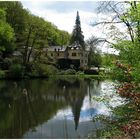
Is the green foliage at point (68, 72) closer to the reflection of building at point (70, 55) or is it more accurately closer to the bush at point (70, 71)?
the bush at point (70, 71)

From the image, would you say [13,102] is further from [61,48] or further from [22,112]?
[61,48]

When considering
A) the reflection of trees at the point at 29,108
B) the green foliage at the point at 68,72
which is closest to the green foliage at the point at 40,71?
the green foliage at the point at 68,72

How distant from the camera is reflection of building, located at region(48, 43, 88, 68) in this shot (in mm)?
77075

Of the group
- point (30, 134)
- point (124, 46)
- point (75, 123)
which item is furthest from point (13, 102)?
point (124, 46)

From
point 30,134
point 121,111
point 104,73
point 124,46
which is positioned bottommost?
point 30,134

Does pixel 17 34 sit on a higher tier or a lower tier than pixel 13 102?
higher

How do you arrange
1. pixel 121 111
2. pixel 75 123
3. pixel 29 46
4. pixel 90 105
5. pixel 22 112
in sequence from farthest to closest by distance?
pixel 29 46 < pixel 90 105 < pixel 22 112 < pixel 75 123 < pixel 121 111

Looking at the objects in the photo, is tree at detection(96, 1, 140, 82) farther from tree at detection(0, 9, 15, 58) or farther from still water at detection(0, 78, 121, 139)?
tree at detection(0, 9, 15, 58)

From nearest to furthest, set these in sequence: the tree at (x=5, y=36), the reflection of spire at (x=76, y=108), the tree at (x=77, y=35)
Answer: the reflection of spire at (x=76, y=108), the tree at (x=5, y=36), the tree at (x=77, y=35)

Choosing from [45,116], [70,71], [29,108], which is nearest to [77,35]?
[70,71]

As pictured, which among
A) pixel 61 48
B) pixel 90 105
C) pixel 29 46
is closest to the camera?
pixel 90 105

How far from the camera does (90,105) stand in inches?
1068

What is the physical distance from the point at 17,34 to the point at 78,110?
39.2m

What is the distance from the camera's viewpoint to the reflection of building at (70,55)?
7707 centimetres
